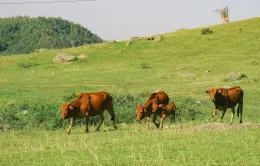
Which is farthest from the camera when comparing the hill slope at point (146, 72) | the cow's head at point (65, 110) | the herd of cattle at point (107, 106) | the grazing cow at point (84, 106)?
the hill slope at point (146, 72)

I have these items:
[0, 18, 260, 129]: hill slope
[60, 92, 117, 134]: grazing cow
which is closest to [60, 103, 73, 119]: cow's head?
[60, 92, 117, 134]: grazing cow

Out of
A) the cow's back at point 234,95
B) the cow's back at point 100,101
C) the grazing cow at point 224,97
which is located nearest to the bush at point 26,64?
the cow's back at point 100,101

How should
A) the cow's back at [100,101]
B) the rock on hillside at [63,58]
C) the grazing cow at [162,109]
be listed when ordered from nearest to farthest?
the grazing cow at [162,109], the cow's back at [100,101], the rock on hillside at [63,58]

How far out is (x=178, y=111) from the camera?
26.6 metres

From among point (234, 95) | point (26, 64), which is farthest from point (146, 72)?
point (234, 95)

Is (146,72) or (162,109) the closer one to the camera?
(162,109)

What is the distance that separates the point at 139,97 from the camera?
3247cm

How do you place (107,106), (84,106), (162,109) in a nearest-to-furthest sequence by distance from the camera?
(84,106) → (162,109) → (107,106)

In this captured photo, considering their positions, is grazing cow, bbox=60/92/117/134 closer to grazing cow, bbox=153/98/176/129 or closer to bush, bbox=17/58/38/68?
grazing cow, bbox=153/98/176/129

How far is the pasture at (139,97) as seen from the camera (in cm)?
1383

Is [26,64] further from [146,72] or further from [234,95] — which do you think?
[234,95]

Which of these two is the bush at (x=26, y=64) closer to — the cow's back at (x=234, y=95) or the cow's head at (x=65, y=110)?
the cow's back at (x=234, y=95)

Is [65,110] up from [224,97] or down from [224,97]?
down

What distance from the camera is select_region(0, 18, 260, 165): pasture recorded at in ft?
45.4
